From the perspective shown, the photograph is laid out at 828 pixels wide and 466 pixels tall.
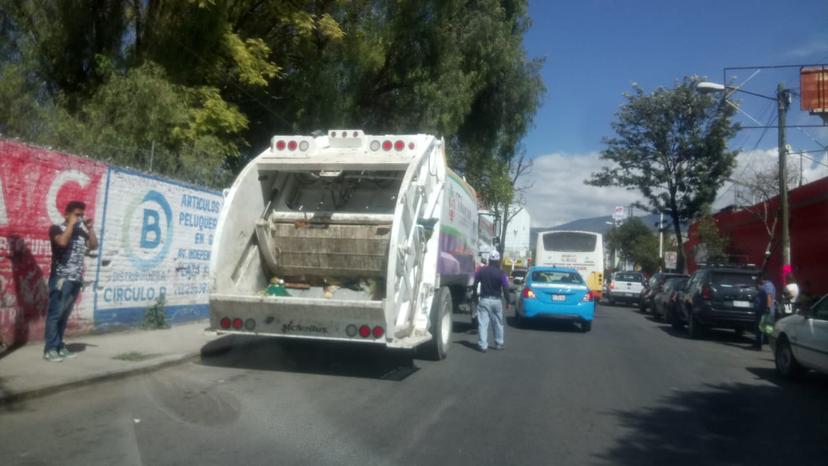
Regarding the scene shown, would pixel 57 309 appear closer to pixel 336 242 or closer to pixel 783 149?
pixel 336 242

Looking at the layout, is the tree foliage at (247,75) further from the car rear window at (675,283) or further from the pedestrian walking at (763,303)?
the pedestrian walking at (763,303)

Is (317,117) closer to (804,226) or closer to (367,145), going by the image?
Result: (367,145)

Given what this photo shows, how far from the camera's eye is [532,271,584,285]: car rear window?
1680cm

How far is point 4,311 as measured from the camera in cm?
878

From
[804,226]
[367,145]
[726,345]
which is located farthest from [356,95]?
[804,226]

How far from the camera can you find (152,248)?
38.2 ft

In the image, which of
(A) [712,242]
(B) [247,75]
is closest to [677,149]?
(A) [712,242]

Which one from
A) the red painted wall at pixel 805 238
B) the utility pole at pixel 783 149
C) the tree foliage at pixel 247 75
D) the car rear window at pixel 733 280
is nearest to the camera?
the tree foliage at pixel 247 75

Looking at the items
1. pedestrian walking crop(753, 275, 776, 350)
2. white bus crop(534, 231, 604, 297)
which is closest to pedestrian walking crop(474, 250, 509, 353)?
pedestrian walking crop(753, 275, 776, 350)

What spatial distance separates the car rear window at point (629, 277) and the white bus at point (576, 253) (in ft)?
19.2

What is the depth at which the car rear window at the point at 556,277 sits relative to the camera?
16803 millimetres

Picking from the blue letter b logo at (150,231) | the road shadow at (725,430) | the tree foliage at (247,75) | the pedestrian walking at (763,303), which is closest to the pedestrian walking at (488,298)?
the road shadow at (725,430)

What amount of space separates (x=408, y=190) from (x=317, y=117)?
9356 mm

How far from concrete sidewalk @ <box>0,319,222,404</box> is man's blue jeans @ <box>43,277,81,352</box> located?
0.25 meters
